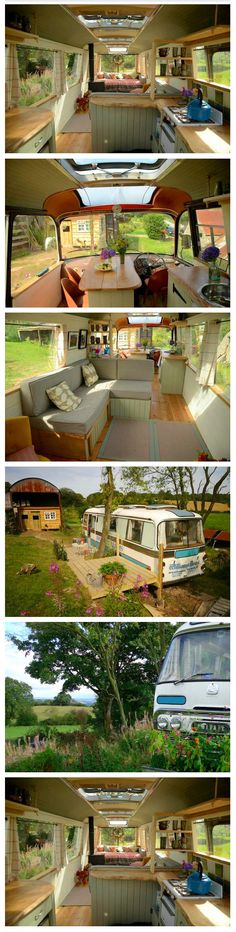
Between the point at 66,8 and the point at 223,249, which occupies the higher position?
the point at 66,8

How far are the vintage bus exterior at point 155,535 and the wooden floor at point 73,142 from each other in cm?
127

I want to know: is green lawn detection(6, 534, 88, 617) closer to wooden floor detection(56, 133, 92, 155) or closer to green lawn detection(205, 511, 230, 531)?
green lawn detection(205, 511, 230, 531)

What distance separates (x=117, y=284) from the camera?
577cm

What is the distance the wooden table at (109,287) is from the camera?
5762 millimetres

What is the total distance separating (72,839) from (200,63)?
2.82m

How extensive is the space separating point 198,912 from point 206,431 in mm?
1723

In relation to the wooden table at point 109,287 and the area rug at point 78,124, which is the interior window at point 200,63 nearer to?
the area rug at point 78,124

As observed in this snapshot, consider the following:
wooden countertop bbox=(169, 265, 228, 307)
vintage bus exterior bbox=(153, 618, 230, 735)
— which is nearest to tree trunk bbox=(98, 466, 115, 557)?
vintage bus exterior bbox=(153, 618, 230, 735)

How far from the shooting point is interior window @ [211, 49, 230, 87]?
568cm

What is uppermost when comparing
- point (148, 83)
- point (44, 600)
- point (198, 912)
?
point (148, 83)

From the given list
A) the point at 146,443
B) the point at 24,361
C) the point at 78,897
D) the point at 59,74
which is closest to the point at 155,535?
the point at 146,443

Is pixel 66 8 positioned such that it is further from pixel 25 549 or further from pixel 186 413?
pixel 25 549

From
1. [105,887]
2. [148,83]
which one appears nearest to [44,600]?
[105,887]

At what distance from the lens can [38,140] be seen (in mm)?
5703
